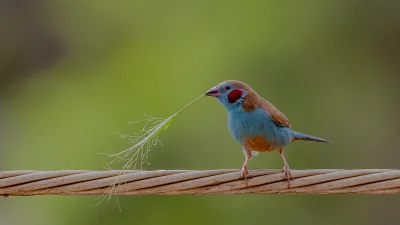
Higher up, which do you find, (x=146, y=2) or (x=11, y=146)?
(x=146, y=2)

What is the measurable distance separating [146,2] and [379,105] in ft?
10.8

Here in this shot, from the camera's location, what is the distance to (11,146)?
9602 mm

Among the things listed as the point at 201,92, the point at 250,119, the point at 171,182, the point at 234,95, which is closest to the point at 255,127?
the point at 250,119

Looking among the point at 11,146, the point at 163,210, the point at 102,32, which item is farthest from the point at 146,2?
the point at 163,210

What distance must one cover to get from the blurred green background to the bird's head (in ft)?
12.6

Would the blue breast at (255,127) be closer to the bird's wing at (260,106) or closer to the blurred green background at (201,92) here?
the bird's wing at (260,106)

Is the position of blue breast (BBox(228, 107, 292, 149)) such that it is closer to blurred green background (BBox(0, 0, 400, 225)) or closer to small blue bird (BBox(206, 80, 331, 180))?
small blue bird (BBox(206, 80, 331, 180))

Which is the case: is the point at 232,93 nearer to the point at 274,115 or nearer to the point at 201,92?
the point at 274,115

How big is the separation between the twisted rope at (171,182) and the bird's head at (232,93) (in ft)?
2.55

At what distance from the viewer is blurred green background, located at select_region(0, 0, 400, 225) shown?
27.0 ft

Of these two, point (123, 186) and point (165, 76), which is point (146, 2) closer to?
point (165, 76)

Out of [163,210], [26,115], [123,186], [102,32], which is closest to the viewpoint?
[123,186]

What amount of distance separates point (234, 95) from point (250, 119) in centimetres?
14

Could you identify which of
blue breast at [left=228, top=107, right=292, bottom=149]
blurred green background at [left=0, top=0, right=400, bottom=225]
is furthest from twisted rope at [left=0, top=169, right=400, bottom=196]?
blurred green background at [left=0, top=0, right=400, bottom=225]
